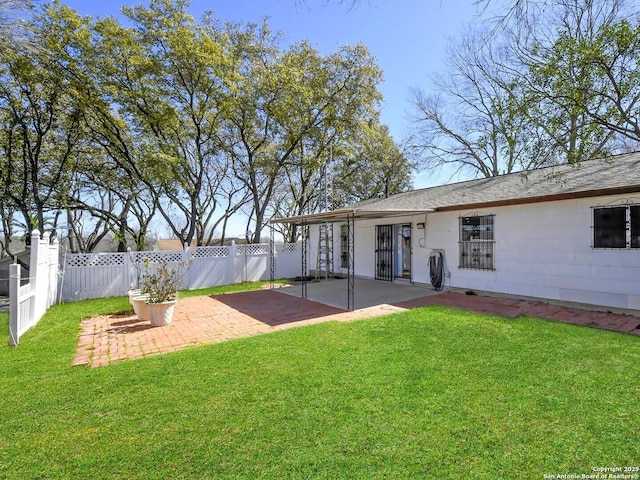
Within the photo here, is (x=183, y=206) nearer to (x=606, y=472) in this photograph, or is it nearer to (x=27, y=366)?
(x=27, y=366)

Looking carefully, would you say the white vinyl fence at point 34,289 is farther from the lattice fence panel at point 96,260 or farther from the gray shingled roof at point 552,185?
the gray shingled roof at point 552,185

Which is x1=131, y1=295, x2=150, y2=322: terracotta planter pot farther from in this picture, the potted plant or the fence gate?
the fence gate

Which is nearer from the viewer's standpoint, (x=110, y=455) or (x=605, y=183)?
(x=110, y=455)

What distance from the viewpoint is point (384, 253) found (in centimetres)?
1181

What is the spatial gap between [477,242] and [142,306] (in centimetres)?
801

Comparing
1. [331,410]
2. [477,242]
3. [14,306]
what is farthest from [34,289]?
[477,242]

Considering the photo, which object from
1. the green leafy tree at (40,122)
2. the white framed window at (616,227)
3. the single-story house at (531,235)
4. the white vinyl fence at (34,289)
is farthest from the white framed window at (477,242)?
the green leafy tree at (40,122)

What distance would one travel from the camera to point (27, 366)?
13.6 feet

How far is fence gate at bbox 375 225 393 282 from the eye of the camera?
1155 centimetres

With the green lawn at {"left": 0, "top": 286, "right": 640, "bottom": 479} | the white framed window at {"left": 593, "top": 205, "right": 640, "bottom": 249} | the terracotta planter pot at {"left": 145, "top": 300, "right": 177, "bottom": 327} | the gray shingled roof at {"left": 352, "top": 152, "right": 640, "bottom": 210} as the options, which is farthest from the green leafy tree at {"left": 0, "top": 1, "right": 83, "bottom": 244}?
the white framed window at {"left": 593, "top": 205, "right": 640, "bottom": 249}

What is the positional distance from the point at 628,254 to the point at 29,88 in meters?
17.9

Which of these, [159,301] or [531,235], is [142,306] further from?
[531,235]

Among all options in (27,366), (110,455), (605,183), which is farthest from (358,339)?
(605,183)

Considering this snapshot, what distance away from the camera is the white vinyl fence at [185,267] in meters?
9.45
